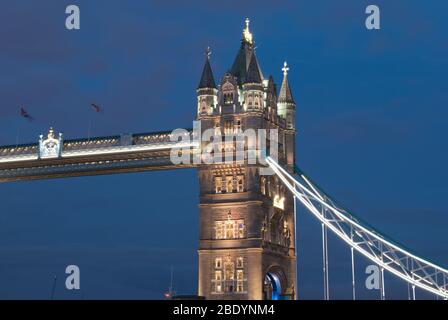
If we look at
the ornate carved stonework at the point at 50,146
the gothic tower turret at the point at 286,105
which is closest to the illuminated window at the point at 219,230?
the gothic tower turret at the point at 286,105

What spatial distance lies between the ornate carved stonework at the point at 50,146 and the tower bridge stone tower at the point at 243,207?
553 inches

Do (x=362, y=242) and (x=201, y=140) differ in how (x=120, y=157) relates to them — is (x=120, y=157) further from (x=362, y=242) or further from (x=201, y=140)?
(x=362, y=242)

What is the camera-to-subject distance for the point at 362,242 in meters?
71.6

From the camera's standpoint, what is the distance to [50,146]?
3221 inches

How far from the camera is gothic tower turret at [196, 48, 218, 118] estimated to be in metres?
76.4

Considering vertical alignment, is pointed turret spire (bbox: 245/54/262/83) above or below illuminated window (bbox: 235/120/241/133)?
above

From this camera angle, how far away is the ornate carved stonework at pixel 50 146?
81.4 m

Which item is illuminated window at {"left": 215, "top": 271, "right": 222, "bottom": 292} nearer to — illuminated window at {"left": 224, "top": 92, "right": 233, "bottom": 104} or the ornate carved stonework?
illuminated window at {"left": 224, "top": 92, "right": 233, "bottom": 104}

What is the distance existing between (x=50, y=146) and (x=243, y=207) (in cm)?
2002

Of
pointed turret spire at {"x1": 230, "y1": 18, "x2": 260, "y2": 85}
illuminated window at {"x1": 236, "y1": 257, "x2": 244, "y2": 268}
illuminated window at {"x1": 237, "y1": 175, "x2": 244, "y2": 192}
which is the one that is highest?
pointed turret spire at {"x1": 230, "y1": 18, "x2": 260, "y2": 85}

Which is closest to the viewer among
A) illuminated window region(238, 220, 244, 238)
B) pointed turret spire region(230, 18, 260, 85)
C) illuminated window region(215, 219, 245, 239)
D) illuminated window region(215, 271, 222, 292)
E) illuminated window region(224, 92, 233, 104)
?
illuminated window region(215, 271, 222, 292)

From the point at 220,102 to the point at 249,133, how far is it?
13.9 feet

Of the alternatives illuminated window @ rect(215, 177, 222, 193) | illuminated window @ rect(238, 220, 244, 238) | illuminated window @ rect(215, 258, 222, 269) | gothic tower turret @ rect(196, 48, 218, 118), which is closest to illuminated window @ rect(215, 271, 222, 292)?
illuminated window @ rect(215, 258, 222, 269)
